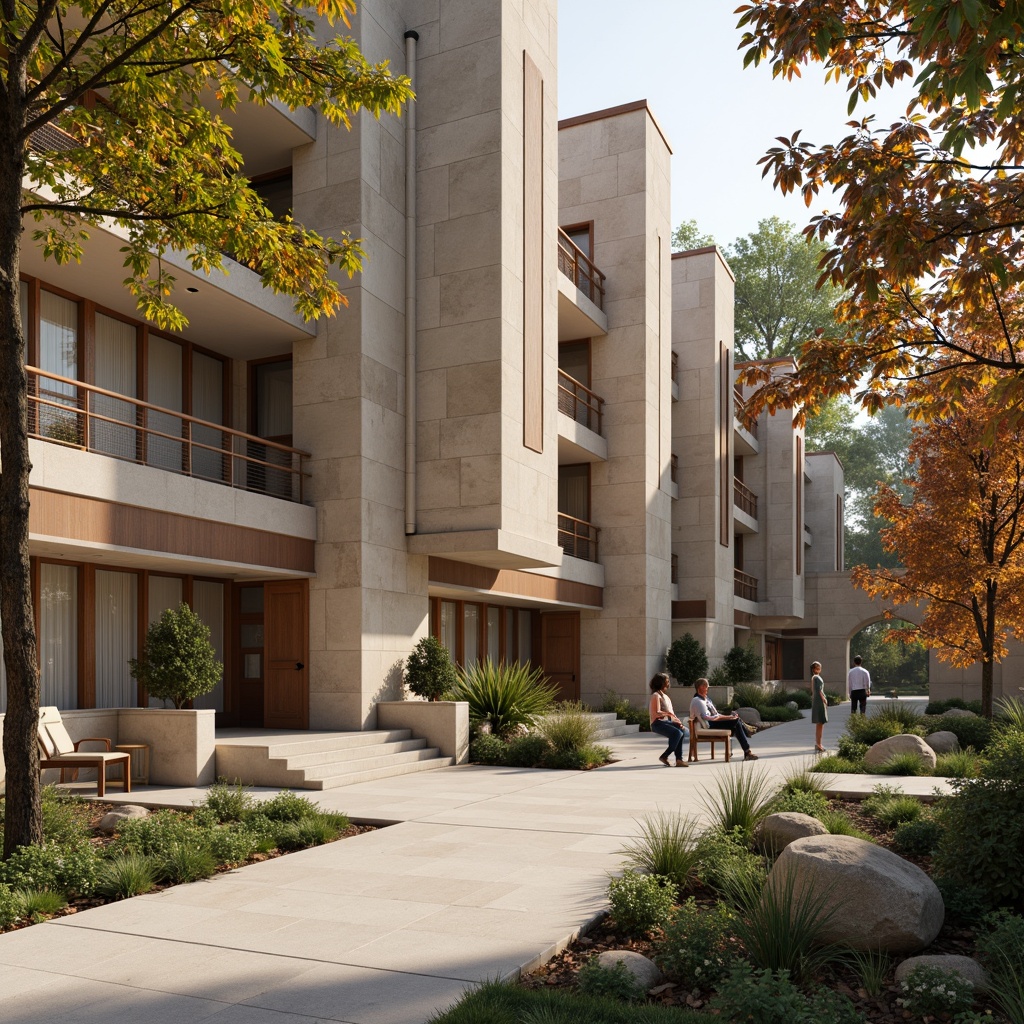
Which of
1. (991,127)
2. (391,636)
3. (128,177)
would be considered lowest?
(391,636)

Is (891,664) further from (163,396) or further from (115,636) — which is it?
(115,636)

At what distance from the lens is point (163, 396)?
18234 millimetres

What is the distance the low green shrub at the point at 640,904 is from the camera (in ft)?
22.5

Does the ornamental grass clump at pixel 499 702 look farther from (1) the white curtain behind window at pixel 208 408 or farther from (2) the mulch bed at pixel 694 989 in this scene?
(2) the mulch bed at pixel 694 989

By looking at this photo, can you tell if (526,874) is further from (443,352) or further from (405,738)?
(443,352)

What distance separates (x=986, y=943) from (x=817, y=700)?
45.8ft

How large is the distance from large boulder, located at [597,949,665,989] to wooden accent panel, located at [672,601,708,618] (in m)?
26.9

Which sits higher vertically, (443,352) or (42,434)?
(443,352)

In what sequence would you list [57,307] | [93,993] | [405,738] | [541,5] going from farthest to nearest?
[541,5] < [405,738] < [57,307] < [93,993]

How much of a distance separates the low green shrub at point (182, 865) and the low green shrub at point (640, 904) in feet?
11.6

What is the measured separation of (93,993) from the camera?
224 inches

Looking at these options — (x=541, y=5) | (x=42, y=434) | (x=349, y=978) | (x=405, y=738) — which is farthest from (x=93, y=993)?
(x=541, y=5)

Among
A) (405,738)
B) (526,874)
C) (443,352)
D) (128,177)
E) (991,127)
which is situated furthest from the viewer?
(443,352)

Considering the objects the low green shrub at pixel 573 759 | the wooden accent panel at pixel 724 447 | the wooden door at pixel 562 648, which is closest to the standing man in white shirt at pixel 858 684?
the wooden door at pixel 562 648
